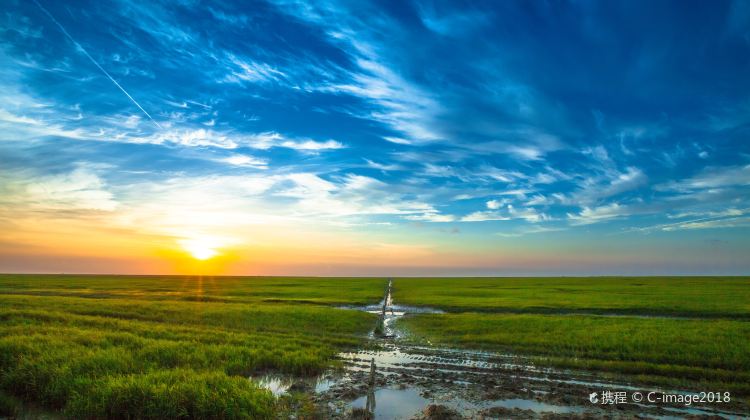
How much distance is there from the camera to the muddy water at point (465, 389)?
9.38 metres

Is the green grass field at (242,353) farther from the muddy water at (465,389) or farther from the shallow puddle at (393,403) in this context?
the shallow puddle at (393,403)

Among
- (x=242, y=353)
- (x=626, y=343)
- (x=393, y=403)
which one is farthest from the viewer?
(x=626, y=343)

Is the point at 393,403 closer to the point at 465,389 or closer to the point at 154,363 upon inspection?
the point at 465,389

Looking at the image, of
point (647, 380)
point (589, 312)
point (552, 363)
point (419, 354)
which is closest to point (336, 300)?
point (589, 312)

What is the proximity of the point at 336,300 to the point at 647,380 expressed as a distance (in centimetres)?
3384

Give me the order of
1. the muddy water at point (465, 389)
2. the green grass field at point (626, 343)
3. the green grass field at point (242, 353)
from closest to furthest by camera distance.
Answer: the muddy water at point (465, 389), the green grass field at point (242, 353), the green grass field at point (626, 343)

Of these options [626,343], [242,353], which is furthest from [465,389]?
[626,343]

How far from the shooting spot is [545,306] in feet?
113

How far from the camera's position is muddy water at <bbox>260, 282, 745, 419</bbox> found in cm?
938

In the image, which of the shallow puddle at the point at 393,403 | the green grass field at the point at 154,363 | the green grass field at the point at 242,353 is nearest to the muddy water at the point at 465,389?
the shallow puddle at the point at 393,403

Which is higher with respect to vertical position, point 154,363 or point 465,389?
point 154,363

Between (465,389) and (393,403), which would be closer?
(393,403)

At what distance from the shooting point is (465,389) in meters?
11.1

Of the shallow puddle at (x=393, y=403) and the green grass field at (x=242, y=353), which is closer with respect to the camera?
the shallow puddle at (x=393, y=403)
